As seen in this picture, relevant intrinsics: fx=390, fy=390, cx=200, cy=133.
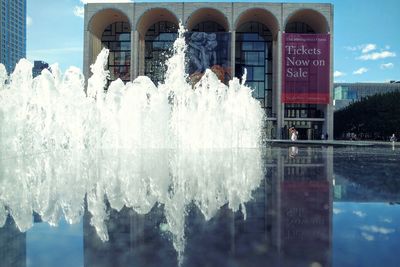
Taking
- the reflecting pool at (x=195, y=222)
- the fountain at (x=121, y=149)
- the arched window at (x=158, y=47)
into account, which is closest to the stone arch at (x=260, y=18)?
the arched window at (x=158, y=47)

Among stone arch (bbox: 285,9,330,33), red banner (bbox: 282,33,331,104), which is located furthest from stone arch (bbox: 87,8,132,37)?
stone arch (bbox: 285,9,330,33)

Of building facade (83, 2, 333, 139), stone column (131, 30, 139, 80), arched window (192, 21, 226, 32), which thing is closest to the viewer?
building facade (83, 2, 333, 139)

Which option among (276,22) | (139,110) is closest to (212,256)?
(139,110)

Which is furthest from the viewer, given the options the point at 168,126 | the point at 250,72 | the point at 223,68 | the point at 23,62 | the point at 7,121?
the point at 250,72

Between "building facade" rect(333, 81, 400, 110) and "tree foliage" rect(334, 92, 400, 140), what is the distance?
141ft

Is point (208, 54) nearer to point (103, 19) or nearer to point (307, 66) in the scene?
point (307, 66)

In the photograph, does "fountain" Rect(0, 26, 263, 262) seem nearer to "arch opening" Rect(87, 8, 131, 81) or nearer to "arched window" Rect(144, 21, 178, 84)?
"arch opening" Rect(87, 8, 131, 81)

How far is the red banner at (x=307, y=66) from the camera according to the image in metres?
42.2

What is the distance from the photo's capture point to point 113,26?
48.4 m

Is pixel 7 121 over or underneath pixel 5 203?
over

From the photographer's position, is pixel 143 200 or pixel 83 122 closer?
pixel 143 200

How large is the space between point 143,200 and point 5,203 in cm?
152

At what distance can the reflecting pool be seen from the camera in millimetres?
2611

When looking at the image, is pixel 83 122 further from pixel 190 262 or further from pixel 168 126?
pixel 190 262
